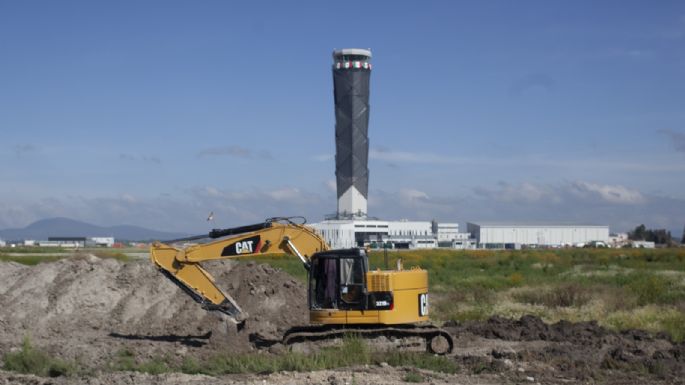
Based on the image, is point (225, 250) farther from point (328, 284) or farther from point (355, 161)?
point (355, 161)

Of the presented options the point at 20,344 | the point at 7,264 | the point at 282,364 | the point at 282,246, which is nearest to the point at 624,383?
the point at 282,364

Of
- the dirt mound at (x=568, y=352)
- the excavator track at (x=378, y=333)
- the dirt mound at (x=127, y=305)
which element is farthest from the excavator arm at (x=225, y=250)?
the dirt mound at (x=568, y=352)

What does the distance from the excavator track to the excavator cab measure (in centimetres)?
52

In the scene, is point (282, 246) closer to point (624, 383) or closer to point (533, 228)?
point (624, 383)

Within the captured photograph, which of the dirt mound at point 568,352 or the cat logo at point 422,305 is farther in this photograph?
the cat logo at point 422,305

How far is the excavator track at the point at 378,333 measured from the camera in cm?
2077

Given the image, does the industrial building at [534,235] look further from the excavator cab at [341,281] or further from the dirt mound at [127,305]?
the excavator cab at [341,281]

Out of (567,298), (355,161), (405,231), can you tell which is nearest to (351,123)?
(355,161)

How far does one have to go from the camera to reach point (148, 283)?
31.9 meters

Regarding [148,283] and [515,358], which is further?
[148,283]

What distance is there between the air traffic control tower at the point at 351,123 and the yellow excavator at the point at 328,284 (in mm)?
154770

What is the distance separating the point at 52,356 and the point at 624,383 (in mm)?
11628

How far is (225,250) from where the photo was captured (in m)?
22.7

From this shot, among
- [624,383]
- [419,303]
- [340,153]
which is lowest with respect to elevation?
[624,383]
